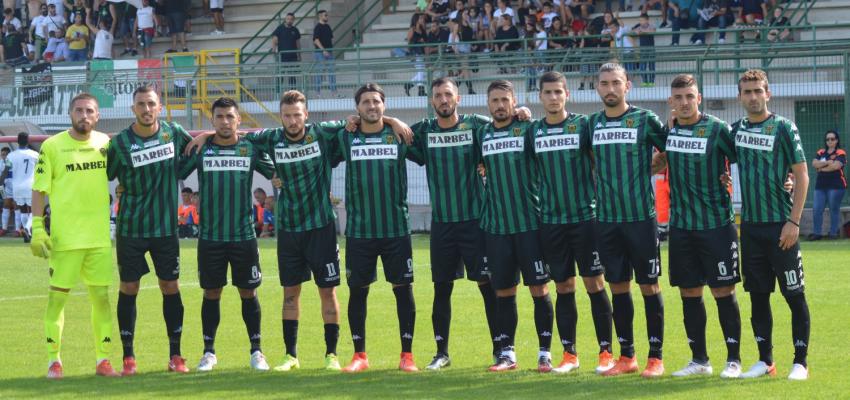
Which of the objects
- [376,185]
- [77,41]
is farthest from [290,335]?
[77,41]

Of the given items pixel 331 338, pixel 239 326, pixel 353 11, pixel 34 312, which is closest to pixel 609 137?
pixel 331 338

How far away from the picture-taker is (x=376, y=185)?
10047mm

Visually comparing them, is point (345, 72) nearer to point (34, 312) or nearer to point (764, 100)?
point (34, 312)

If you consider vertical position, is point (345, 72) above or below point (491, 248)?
above

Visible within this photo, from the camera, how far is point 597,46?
25875 millimetres

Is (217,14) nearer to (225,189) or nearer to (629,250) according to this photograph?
(225,189)

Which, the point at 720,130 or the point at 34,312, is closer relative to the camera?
the point at 720,130

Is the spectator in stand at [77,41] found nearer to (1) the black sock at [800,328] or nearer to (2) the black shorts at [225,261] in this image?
(2) the black shorts at [225,261]

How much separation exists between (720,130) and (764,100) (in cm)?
37

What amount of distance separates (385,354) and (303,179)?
177 centimetres

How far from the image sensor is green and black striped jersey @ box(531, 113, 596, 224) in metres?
9.59

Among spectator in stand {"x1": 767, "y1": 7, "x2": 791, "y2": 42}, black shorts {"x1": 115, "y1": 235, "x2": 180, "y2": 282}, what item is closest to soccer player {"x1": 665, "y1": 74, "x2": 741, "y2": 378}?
black shorts {"x1": 115, "y1": 235, "x2": 180, "y2": 282}

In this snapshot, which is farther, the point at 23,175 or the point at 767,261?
the point at 23,175

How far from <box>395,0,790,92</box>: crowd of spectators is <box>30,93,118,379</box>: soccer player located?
1398 centimetres
